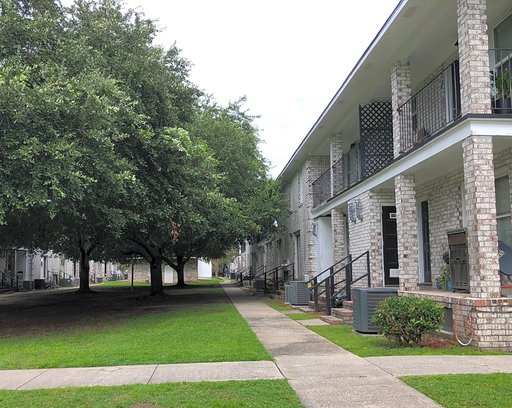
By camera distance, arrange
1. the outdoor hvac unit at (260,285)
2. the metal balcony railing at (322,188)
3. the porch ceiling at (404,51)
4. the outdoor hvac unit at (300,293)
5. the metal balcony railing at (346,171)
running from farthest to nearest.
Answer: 1. the outdoor hvac unit at (260,285)
2. the metal balcony railing at (322,188)
3. the outdoor hvac unit at (300,293)
4. the metal balcony railing at (346,171)
5. the porch ceiling at (404,51)

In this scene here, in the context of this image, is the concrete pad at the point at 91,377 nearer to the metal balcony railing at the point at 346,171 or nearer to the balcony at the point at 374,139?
the balcony at the point at 374,139

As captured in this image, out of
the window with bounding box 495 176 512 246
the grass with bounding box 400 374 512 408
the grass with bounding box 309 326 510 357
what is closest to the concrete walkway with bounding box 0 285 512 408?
the grass with bounding box 400 374 512 408

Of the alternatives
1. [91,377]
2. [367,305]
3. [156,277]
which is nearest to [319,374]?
[91,377]

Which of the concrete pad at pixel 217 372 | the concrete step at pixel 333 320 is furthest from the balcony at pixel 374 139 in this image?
the concrete pad at pixel 217 372

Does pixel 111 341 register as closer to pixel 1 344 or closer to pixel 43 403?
pixel 1 344

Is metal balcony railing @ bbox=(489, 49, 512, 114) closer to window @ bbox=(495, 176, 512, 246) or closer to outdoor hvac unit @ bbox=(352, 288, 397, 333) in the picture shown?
window @ bbox=(495, 176, 512, 246)

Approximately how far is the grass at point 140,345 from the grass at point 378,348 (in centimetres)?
152

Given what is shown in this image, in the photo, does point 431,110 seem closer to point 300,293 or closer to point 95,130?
point 95,130

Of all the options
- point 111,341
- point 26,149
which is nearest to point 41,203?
point 26,149

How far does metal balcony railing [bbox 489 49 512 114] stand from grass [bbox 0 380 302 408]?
6146 millimetres

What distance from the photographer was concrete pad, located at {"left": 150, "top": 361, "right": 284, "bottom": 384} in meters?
6.87

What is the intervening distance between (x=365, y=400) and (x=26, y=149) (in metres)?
7.63

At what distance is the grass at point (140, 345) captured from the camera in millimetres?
8359

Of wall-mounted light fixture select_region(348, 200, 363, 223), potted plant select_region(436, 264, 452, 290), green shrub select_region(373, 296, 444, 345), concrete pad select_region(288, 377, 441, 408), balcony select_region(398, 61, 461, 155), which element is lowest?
concrete pad select_region(288, 377, 441, 408)
